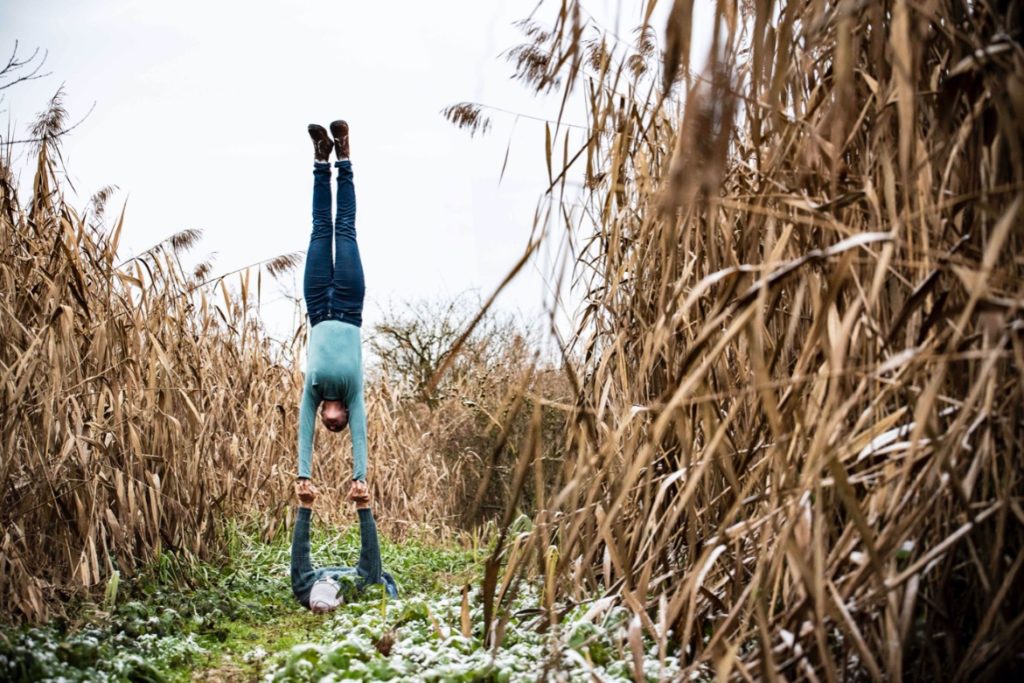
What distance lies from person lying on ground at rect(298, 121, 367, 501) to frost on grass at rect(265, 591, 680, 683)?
5.04 feet

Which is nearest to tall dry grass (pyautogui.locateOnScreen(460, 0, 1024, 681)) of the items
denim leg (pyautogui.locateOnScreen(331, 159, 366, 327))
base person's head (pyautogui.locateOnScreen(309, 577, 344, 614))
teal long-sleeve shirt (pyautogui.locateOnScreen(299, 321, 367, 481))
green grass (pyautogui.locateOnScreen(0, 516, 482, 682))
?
green grass (pyautogui.locateOnScreen(0, 516, 482, 682))

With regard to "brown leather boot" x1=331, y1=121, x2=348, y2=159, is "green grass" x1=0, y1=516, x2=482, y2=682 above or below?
below

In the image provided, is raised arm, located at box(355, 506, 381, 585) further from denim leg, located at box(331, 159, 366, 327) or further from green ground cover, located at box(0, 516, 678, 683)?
denim leg, located at box(331, 159, 366, 327)

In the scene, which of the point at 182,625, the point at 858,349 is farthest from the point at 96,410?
the point at 858,349

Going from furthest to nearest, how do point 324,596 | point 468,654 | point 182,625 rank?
1. point 324,596
2. point 182,625
3. point 468,654

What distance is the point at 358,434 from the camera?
423cm

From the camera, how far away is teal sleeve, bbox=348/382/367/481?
414 centimetres

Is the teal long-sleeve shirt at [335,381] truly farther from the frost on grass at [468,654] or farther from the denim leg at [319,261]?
the frost on grass at [468,654]

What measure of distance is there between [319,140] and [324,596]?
7.35 feet

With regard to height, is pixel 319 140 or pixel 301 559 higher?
pixel 319 140

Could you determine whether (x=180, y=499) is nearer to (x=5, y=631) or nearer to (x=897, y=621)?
(x=5, y=631)

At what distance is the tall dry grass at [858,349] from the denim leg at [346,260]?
2534 millimetres

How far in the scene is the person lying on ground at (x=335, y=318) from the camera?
4.16 m

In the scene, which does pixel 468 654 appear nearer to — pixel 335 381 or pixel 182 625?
pixel 182 625
